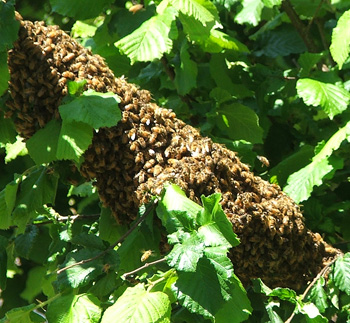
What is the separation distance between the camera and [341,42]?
2816 millimetres

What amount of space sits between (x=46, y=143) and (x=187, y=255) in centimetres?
70

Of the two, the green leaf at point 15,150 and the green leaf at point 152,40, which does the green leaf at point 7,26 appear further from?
the green leaf at point 15,150

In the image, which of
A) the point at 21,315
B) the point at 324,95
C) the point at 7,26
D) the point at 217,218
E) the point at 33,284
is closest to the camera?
the point at 217,218

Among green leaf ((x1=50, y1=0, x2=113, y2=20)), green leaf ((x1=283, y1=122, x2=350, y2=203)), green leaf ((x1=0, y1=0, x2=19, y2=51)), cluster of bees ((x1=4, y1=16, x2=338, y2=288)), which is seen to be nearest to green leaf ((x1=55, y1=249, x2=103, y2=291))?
cluster of bees ((x1=4, y1=16, x2=338, y2=288))

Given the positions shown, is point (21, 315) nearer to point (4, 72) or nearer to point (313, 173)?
point (4, 72)

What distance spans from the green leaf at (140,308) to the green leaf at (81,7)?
3.97ft

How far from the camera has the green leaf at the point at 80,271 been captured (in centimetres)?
228

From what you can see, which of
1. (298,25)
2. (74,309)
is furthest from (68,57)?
(298,25)

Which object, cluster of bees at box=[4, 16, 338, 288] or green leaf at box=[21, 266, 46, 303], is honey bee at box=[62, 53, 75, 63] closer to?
cluster of bees at box=[4, 16, 338, 288]

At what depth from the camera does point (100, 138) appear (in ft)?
8.06

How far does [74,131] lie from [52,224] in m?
0.79

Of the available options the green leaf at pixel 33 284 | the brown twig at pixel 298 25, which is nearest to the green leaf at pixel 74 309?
the green leaf at pixel 33 284

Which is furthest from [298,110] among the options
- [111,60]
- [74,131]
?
[74,131]

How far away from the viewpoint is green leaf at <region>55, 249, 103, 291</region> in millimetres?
2275
